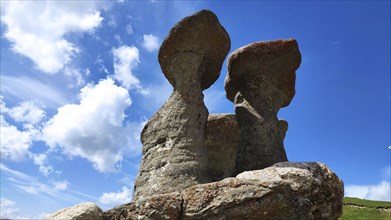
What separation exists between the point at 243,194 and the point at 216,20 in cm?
518

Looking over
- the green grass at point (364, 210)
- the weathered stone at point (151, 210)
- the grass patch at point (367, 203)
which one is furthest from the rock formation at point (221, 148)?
the grass patch at point (367, 203)

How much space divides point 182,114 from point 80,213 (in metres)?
3.97

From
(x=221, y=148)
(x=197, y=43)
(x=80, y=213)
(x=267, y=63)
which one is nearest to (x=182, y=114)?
(x=197, y=43)

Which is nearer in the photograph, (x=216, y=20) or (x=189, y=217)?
(x=189, y=217)

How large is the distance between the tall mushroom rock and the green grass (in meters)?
18.6

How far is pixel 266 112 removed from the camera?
10266 millimetres

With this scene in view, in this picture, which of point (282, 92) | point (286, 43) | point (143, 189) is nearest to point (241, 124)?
point (282, 92)

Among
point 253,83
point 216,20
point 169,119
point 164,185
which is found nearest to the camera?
point 164,185

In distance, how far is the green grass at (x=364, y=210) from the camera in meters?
24.3

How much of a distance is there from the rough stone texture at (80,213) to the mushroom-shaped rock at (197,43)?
4566 mm

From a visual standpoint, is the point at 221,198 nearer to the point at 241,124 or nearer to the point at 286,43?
the point at 241,124

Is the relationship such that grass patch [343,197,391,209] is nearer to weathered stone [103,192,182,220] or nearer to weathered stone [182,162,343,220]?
weathered stone [182,162,343,220]

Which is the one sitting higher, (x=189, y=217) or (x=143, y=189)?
(x=143, y=189)

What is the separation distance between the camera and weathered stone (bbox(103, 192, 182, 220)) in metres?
6.05
